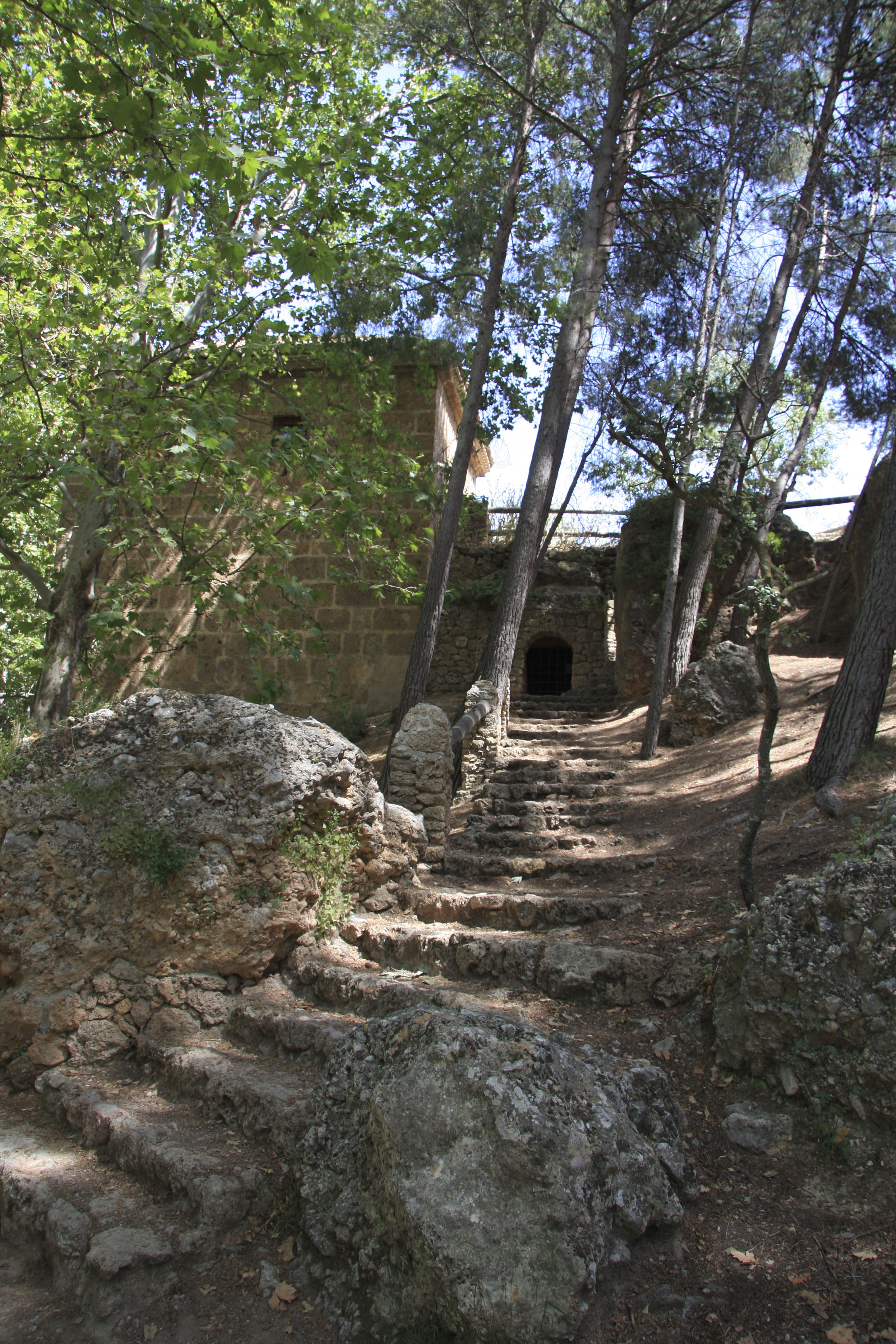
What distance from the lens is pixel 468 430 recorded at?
1012 centimetres

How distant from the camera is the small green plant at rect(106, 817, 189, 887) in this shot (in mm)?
4633

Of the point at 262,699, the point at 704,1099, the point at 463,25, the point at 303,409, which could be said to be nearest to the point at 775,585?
the point at 303,409

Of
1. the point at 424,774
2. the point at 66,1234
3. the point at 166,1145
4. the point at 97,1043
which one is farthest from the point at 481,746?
the point at 66,1234

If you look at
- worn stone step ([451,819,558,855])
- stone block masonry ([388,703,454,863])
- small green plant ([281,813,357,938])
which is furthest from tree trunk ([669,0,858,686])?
small green plant ([281,813,357,938])

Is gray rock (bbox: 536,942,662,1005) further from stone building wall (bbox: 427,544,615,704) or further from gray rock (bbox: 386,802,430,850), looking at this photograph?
stone building wall (bbox: 427,544,615,704)

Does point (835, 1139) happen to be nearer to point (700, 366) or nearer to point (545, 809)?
point (545, 809)

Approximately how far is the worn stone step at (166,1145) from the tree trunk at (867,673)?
203 inches

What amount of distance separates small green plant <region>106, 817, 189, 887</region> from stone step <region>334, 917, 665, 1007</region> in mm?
967

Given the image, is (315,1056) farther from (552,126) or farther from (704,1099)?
(552,126)

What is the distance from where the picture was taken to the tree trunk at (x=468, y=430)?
9.55 meters

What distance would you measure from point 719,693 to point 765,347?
5.22 m

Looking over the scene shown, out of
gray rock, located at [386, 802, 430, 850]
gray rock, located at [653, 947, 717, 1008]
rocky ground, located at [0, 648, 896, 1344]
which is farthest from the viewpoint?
gray rock, located at [386, 802, 430, 850]

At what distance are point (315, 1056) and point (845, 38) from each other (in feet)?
44.5

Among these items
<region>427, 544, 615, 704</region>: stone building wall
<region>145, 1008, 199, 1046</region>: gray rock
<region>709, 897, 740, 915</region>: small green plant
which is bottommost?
<region>145, 1008, 199, 1046</region>: gray rock
